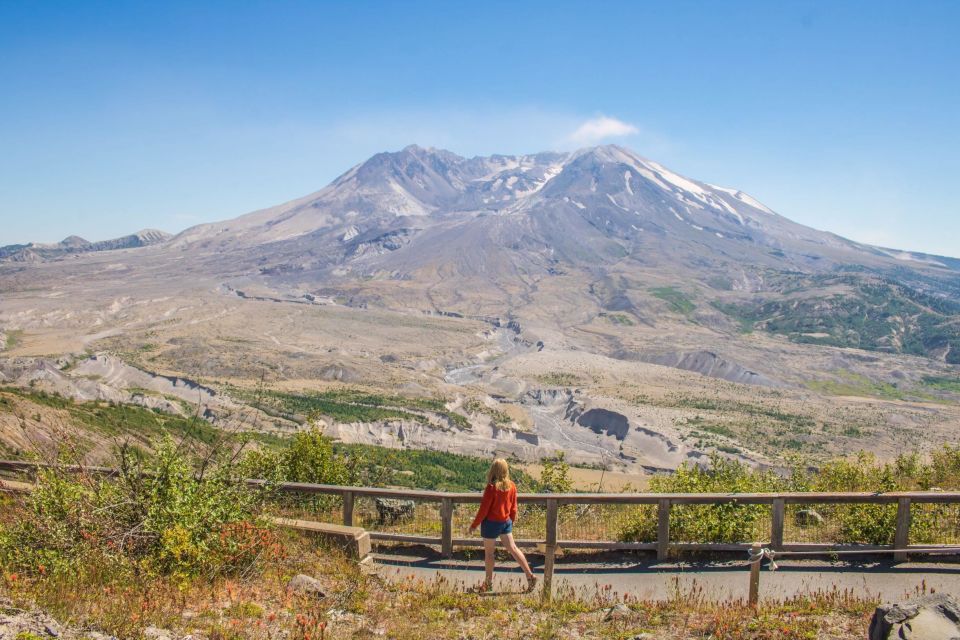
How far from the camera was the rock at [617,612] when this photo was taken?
5629 millimetres

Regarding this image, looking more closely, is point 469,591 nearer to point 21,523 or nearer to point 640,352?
point 21,523

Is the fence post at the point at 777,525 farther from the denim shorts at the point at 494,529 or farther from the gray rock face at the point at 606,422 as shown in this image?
the gray rock face at the point at 606,422

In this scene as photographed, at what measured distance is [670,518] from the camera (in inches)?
298

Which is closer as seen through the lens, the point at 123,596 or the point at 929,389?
the point at 123,596

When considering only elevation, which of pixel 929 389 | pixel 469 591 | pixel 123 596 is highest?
pixel 123 596

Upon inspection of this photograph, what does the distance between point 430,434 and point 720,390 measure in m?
42.3

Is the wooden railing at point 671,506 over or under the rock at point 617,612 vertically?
over

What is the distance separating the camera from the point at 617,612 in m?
5.69

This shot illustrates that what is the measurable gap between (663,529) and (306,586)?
12.4 feet

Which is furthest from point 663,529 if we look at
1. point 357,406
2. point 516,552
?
point 357,406

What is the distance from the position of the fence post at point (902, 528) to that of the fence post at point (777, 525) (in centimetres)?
115

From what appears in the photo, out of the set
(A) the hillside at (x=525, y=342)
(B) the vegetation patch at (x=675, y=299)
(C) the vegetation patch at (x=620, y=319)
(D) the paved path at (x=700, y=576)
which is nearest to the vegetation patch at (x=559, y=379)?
(A) the hillside at (x=525, y=342)

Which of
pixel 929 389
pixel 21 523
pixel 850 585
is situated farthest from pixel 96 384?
pixel 929 389

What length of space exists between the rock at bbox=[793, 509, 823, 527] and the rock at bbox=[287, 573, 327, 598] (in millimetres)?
6485
